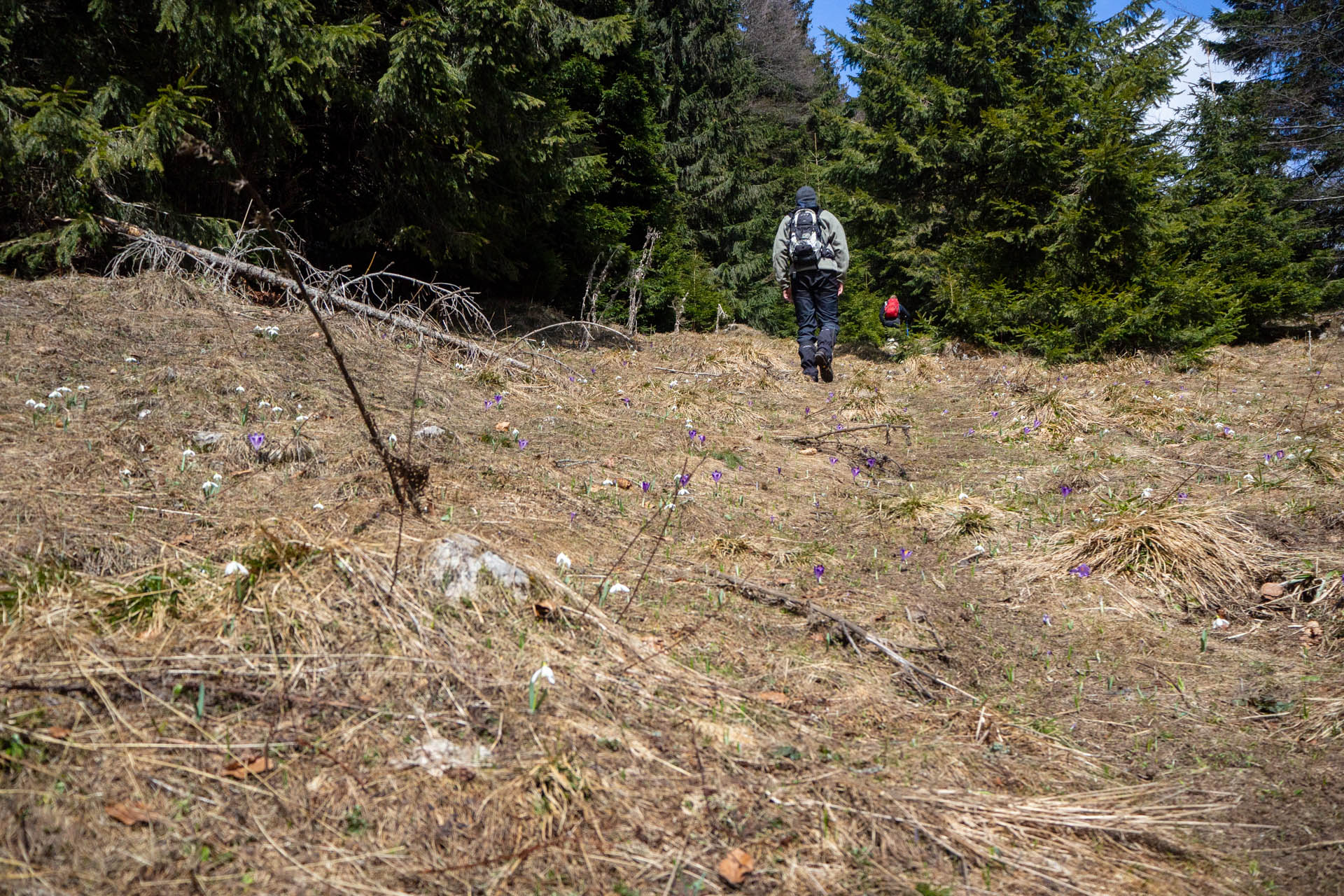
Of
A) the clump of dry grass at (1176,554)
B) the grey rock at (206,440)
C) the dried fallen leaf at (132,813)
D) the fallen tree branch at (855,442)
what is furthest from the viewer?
the fallen tree branch at (855,442)

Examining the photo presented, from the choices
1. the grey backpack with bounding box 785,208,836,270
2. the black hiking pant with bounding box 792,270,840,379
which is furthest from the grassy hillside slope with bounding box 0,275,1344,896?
the grey backpack with bounding box 785,208,836,270

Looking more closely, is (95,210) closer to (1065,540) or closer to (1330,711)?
(1065,540)

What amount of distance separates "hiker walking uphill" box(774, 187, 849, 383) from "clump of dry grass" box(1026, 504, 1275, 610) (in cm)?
509

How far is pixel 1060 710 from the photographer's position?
2.90 meters

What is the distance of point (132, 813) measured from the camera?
5.84 feet

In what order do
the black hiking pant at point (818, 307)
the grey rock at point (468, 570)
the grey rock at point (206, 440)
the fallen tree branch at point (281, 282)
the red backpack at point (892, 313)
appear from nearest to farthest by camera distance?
the grey rock at point (468, 570) < the grey rock at point (206, 440) < the fallen tree branch at point (281, 282) < the black hiking pant at point (818, 307) < the red backpack at point (892, 313)

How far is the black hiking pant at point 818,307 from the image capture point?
887 centimetres

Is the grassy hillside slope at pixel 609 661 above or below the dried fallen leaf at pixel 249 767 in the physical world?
above

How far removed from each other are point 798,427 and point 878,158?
22.3ft

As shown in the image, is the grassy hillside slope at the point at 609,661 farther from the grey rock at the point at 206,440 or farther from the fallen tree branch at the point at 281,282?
the fallen tree branch at the point at 281,282

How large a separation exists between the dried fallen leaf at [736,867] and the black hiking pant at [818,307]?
7429 mm

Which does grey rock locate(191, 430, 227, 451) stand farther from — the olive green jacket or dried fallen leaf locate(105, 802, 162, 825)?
the olive green jacket

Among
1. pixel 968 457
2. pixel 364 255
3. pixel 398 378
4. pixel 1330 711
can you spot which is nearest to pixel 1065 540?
pixel 1330 711

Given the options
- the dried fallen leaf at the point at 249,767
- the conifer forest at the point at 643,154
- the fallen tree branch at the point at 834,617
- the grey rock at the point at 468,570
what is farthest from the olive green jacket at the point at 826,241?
the dried fallen leaf at the point at 249,767
